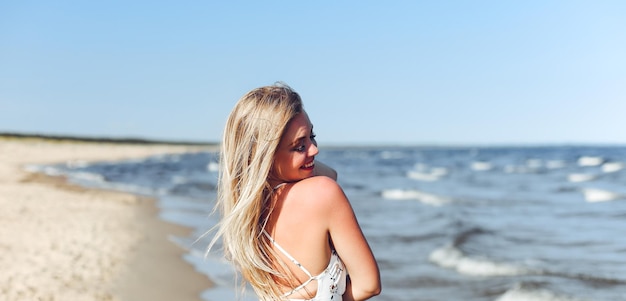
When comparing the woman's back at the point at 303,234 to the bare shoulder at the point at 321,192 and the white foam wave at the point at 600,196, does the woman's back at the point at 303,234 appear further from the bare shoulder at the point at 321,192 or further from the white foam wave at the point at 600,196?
the white foam wave at the point at 600,196

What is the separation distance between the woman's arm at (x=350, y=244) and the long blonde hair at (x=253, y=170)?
0.87 ft

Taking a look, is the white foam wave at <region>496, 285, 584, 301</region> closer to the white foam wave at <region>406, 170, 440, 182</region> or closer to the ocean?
the ocean

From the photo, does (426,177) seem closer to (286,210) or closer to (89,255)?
(89,255)

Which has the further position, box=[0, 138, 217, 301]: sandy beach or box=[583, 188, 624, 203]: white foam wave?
box=[583, 188, 624, 203]: white foam wave

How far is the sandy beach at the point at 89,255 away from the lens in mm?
6480

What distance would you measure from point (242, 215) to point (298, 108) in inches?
18.8

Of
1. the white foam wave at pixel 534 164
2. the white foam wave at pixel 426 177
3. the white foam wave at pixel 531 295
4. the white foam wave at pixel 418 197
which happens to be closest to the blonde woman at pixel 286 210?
the white foam wave at pixel 531 295

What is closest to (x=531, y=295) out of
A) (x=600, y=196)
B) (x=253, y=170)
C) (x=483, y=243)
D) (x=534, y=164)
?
(x=483, y=243)

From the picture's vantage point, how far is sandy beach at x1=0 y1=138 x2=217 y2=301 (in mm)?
6480

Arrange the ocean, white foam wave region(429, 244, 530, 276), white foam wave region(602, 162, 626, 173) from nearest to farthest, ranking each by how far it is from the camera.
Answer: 1. the ocean
2. white foam wave region(429, 244, 530, 276)
3. white foam wave region(602, 162, 626, 173)

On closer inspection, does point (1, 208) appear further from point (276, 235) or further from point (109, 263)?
point (276, 235)

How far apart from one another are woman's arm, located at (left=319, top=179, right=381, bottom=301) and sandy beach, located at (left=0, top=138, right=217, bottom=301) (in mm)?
4249

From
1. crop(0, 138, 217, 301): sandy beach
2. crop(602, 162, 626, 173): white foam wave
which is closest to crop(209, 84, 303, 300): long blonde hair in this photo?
crop(0, 138, 217, 301): sandy beach

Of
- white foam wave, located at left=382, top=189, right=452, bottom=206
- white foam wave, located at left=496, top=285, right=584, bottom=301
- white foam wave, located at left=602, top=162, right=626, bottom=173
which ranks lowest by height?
white foam wave, located at left=602, top=162, right=626, bottom=173
